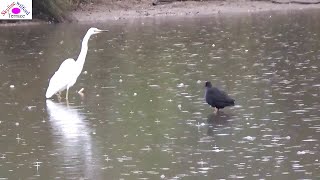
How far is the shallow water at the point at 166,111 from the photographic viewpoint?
36.4 feet

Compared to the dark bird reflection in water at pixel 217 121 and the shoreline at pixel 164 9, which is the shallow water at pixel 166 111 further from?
the shoreline at pixel 164 9

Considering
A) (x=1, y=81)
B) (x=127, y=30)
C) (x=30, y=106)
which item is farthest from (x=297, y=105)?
→ (x=127, y=30)

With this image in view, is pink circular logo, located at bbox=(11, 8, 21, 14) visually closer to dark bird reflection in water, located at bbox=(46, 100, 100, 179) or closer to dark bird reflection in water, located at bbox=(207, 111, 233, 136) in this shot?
dark bird reflection in water, located at bbox=(46, 100, 100, 179)

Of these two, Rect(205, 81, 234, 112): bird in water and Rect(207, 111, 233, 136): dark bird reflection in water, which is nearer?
Rect(207, 111, 233, 136): dark bird reflection in water

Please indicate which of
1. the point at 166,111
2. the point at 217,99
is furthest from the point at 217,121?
the point at 166,111

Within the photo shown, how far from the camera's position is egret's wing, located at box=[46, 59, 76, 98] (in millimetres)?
16781

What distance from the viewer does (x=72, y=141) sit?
12.8 metres

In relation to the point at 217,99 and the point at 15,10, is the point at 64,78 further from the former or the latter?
the point at 15,10

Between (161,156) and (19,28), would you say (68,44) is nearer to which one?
(19,28)

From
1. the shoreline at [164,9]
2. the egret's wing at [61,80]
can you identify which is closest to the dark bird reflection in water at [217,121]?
the egret's wing at [61,80]

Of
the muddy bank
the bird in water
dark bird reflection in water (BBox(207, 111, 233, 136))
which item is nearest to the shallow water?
dark bird reflection in water (BBox(207, 111, 233, 136))

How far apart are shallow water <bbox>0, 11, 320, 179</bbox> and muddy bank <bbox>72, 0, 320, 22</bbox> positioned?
7878 mm

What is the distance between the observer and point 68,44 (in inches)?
1031

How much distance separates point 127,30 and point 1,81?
10798mm
